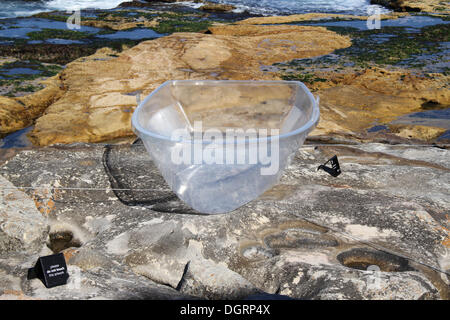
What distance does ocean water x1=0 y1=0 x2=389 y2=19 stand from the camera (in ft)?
45.6

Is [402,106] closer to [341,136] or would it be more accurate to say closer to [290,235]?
[341,136]

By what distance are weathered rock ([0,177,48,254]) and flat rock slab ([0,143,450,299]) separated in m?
0.06

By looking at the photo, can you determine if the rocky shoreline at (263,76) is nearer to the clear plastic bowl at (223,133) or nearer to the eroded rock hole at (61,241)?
the clear plastic bowl at (223,133)

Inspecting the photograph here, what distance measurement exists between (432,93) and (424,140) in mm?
1601

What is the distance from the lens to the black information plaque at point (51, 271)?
1.69 meters

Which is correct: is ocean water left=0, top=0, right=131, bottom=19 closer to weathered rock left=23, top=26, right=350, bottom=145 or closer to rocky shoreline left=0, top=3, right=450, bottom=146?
rocky shoreline left=0, top=3, right=450, bottom=146

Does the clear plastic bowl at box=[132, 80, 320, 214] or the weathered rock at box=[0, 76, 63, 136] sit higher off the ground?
the clear plastic bowl at box=[132, 80, 320, 214]

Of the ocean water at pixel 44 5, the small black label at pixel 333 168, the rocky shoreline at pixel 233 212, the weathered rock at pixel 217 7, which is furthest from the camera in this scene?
the ocean water at pixel 44 5

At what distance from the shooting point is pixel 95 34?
895 centimetres

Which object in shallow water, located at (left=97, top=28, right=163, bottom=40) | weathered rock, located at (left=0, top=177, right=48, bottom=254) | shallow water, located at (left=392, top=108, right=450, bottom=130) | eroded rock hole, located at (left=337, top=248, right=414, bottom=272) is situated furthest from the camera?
shallow water, located at (left=97, top=28, right=163, bottom=40)

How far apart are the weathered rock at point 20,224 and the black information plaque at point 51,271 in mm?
512

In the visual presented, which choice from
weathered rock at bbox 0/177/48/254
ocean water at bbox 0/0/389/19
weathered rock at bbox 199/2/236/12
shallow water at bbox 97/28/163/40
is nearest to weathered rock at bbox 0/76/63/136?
weathered rock at bbox 0/177/48/254

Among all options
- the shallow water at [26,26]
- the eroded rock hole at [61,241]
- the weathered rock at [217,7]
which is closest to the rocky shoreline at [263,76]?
the shallow water at [26,26]

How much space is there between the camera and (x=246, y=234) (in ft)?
7.24
